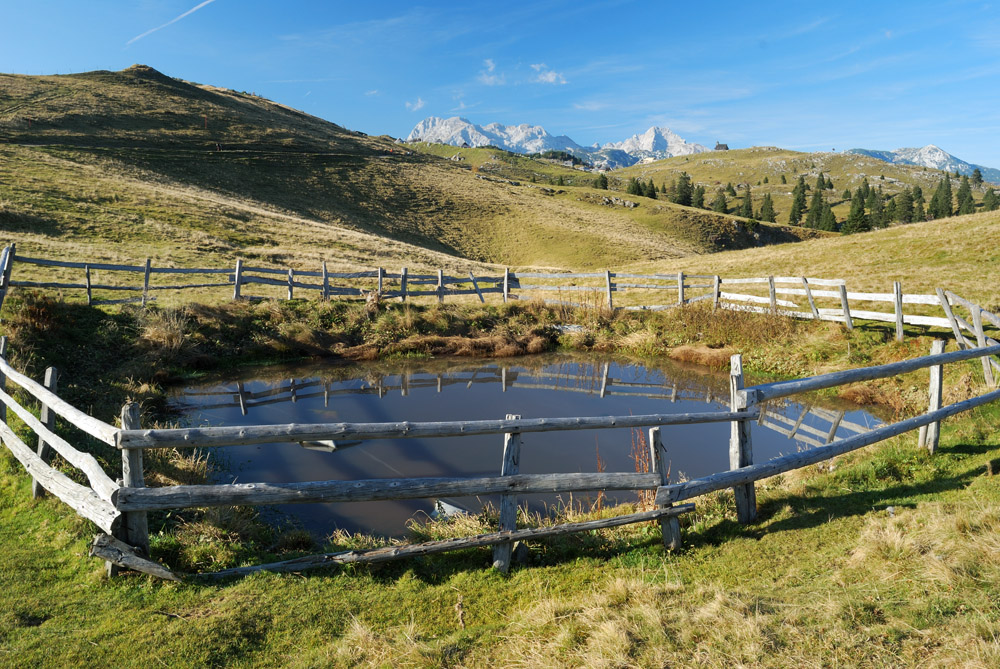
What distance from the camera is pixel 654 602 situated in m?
4.25

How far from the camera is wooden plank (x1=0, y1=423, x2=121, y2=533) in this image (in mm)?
4855

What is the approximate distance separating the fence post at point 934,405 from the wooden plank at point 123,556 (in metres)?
8.71

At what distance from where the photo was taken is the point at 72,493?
538 centimetres

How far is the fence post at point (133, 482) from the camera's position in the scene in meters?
4.89

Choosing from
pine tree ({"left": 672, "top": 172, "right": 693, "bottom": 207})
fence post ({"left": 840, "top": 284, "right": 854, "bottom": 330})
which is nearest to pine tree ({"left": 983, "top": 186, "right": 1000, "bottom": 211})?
pine tree ({"left": 672, "top": 172, "right": 693, "bottom": 207})

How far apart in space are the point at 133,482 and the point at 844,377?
24.2 ft

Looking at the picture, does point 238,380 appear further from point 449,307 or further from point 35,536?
point 35,536

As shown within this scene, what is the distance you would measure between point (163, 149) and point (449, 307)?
5648 cm

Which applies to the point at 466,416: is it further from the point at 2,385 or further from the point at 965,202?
the point at 965,202

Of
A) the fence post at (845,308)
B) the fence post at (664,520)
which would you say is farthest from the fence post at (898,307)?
the fence post at (664,520)

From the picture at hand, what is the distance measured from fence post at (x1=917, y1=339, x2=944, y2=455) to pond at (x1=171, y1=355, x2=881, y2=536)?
255 centimetres

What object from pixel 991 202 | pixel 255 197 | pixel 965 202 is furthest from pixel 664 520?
pixel 991 202

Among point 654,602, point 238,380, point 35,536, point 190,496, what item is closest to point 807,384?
point 654,602

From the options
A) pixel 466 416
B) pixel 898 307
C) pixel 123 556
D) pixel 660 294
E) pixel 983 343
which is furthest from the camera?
pixel 660 294
